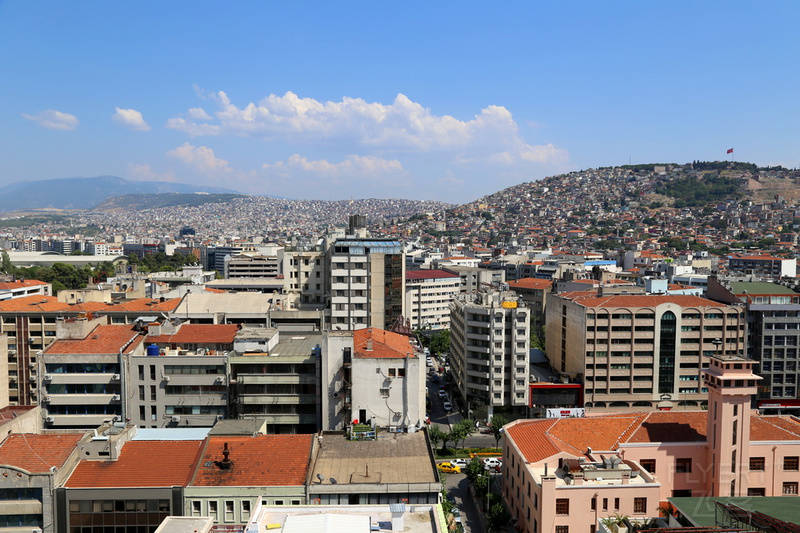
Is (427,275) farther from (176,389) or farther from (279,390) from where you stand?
(176,389)

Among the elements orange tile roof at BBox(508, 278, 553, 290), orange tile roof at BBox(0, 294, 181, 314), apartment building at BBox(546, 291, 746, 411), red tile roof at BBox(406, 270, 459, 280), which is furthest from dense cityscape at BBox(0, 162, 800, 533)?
orange tile roof at BBox(508, 278, 553, 290)

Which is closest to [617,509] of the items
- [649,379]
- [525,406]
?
[525,406]

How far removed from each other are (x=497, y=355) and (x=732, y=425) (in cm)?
2576

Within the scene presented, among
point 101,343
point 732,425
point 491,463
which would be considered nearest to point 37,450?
point 101,343

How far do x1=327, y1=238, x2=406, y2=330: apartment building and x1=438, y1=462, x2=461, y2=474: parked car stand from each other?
19.1 meters

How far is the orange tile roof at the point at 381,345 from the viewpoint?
41688 mm

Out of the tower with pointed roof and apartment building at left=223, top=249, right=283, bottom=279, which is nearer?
the tower with pointed roof

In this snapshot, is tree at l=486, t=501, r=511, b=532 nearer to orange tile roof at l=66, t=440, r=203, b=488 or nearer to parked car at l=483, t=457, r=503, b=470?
parked car at l=483, t=457, r=503, b=470

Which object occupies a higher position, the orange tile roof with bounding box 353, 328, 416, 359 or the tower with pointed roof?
the orange tile roof with bounding box 353, 328, 416, 359

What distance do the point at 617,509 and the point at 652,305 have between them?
33.3 meters

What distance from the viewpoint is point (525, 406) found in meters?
61.1

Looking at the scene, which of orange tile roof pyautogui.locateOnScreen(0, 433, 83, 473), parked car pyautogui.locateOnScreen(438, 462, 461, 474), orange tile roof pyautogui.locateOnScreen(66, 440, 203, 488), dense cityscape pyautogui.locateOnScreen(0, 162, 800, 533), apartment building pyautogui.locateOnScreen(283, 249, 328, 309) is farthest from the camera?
apartment building pyautogui.locateOnScreen(283, 249, 328, 309)

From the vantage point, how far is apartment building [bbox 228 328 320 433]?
41.9 metres

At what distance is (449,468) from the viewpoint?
49.2 metres
